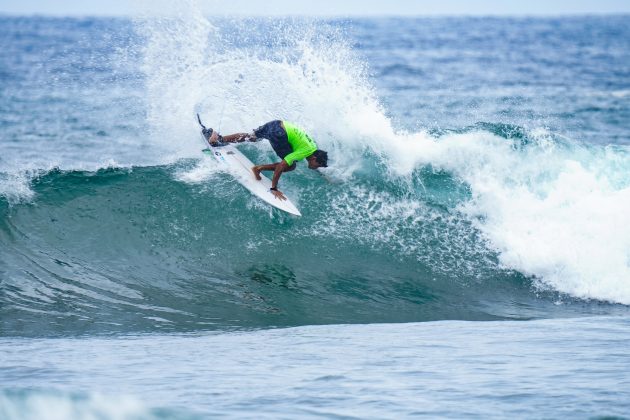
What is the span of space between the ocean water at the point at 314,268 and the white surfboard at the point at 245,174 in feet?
1.02

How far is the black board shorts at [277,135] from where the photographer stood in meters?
11.8

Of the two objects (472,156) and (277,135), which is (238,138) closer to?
(277,135)

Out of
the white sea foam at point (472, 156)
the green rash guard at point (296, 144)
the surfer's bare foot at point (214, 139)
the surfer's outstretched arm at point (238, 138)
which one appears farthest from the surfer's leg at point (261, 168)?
the white sea foam at point (472, 156)

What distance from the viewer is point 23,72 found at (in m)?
33.8

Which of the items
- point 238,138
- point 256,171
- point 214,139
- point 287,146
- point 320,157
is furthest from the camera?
point 214,139

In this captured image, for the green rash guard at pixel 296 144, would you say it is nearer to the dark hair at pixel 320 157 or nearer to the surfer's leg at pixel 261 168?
the dark hair at pixel 320 157

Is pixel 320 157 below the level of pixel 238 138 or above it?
below

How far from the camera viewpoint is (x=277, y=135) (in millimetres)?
11812

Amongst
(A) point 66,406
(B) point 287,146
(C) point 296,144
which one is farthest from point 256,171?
(A) point 66,406

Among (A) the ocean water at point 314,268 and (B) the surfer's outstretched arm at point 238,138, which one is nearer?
(A) the ocean water at point 314,268

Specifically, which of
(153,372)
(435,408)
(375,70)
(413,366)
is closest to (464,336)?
(413,366)

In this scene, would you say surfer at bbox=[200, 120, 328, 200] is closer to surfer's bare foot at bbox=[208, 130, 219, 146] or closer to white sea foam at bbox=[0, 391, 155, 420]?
surfer's bare foot at bbox=[208, 130, 219, 146]

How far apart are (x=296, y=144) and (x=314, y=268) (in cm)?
175

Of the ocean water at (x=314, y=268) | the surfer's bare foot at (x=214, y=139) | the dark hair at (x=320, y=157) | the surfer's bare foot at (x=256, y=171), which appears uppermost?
the surfer's bare foot at (x=214, y=139)
